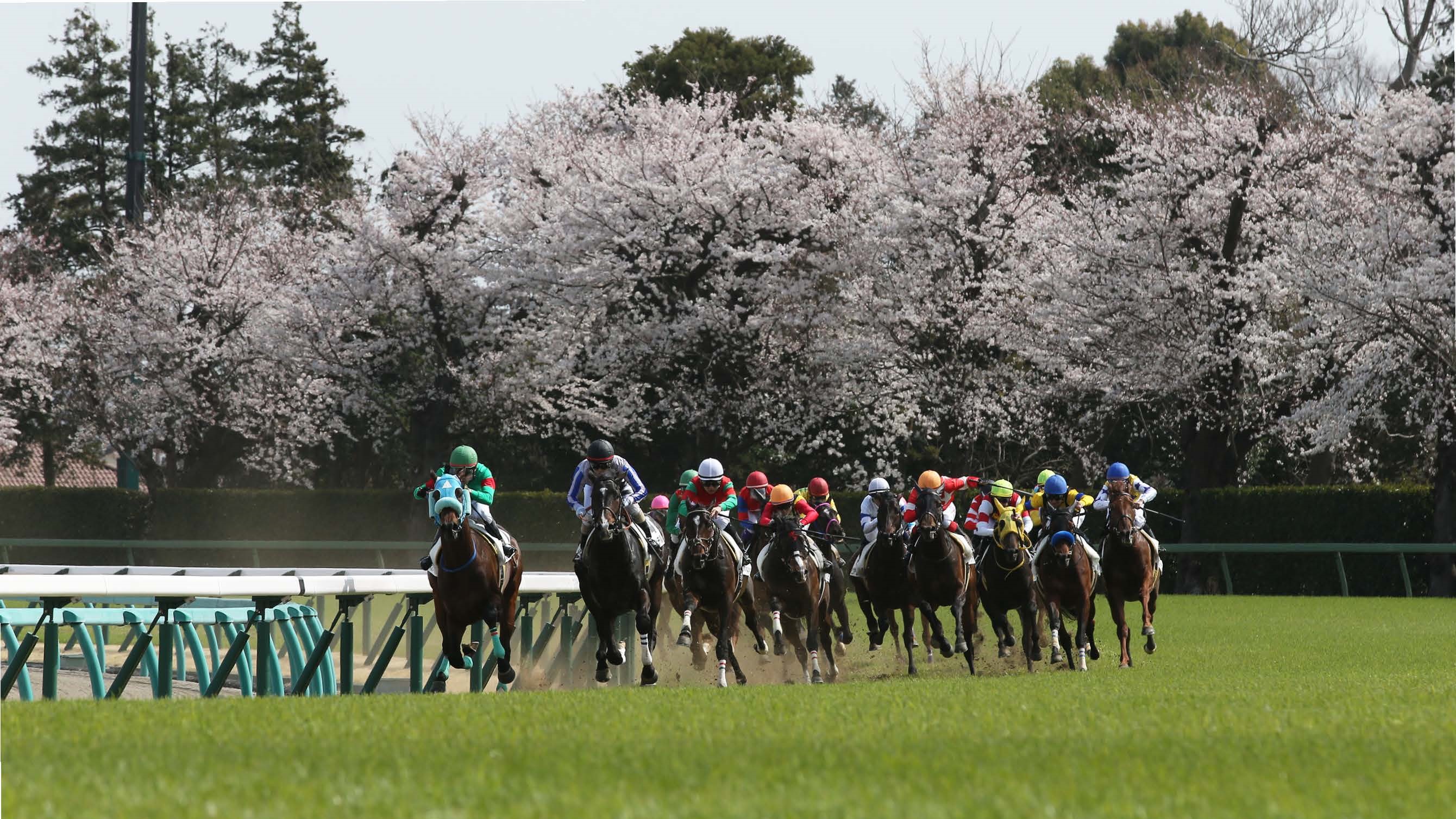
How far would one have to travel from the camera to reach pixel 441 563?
38.5ft

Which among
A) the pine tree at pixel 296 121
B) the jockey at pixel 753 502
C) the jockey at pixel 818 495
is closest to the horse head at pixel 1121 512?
the jockey at pixel 818 495

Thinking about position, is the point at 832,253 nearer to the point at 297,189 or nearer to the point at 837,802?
the point at 297,189

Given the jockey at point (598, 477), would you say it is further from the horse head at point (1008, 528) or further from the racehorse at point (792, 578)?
the horse head at point (1008, 528)

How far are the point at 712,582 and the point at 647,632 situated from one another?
29.1 inches

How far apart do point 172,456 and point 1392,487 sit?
26.6 metres

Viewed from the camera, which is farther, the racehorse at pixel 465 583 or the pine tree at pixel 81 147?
the pine tree at pixel 81 147

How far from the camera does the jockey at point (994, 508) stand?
1526 centimetres

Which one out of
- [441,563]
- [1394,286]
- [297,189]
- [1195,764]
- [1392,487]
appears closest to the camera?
[1195,764]

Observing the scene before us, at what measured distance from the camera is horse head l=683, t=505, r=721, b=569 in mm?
13305

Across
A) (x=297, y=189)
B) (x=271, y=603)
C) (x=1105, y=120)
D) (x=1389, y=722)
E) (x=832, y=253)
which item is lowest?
(x=1389, y=722)

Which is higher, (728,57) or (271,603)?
(728,57)

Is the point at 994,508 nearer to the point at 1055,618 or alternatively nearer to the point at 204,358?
the point at 1055,618

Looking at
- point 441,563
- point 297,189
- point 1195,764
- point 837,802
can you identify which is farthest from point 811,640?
point 297,189

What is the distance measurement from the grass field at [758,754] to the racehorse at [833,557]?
5.74 m
